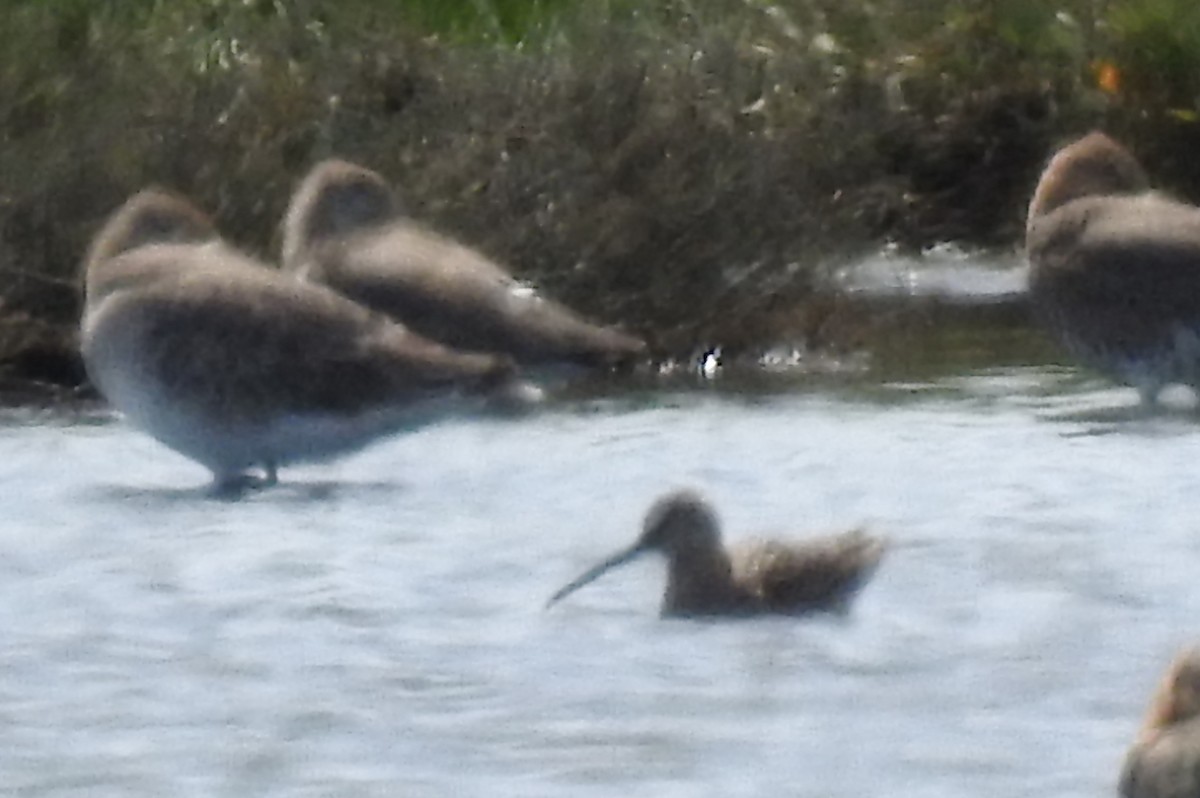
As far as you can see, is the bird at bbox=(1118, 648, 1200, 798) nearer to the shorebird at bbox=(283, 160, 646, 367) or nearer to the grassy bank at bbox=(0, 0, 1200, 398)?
the shorebird at bbox=(283, 160, 646, 367)

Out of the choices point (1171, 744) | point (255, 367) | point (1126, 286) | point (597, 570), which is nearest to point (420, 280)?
point (255, 367)

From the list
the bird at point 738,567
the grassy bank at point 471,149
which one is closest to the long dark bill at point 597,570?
the bird at point 738,567

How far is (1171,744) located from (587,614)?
256 centimetres

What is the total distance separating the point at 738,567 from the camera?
808 cm

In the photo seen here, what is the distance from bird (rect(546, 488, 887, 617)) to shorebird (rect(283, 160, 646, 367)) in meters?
2.47

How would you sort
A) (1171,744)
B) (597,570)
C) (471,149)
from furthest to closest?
1. (471,149)
2. (597,570)
3. (1171,744)

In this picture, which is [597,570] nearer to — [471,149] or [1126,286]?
[1126,286]

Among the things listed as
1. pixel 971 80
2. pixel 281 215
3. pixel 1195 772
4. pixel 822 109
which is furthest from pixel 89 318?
pixel 971 80

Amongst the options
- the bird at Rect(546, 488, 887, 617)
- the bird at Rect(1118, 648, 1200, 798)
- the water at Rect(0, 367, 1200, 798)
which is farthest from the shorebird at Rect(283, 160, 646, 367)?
the bird at Rect(1118, 648, 1200, 798)

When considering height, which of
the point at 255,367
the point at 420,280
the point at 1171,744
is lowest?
the point at 1171,744

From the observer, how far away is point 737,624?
7.87 m

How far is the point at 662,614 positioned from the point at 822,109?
727 centimetres

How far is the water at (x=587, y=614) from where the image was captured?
6250mm

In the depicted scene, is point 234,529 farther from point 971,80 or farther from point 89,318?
point 971,80
